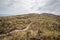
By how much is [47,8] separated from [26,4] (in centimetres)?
107

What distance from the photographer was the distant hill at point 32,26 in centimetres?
578

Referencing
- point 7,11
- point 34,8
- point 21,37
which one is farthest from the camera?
point 34,8

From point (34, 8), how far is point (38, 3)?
1.08 feet

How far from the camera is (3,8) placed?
6.20m

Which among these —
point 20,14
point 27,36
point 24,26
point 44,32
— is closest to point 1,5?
point 20,14

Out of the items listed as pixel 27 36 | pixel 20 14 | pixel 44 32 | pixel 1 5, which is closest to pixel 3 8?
pixel 1 5

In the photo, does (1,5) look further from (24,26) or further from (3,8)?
(24,26)

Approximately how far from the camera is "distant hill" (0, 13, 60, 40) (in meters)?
5.78

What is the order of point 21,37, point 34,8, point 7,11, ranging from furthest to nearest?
point 34,8 < point 7,11 < point 21,37

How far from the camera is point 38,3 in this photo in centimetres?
670

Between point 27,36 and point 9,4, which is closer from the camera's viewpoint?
point 27,36

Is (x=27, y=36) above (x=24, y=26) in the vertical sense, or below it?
below

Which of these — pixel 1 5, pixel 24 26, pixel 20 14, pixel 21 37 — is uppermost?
pixel 1 5

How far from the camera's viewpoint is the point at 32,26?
20.1ft
